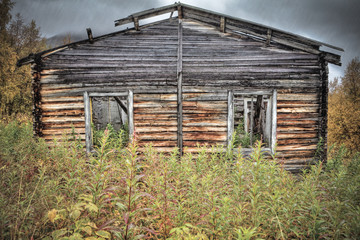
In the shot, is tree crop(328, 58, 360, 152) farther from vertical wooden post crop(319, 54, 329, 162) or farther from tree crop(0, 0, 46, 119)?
tree crop(0, 0, 46, 119)

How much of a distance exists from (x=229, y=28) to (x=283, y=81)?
2.79 m

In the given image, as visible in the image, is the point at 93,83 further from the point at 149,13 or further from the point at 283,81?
Answer: the point at 283,81

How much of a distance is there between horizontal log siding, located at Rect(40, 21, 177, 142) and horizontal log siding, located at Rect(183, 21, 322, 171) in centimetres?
115

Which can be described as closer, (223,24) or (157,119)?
(157,119)

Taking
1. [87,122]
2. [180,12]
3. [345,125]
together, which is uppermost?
[180,12]

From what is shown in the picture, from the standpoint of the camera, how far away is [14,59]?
559 inches

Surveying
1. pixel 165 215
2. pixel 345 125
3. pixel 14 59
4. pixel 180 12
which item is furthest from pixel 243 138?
pixel 14 59

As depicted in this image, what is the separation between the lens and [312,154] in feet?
20.8

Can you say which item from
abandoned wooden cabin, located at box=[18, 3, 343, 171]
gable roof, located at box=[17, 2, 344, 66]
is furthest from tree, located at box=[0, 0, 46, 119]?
gable roof, located at box=[17, 2, 344, 66]

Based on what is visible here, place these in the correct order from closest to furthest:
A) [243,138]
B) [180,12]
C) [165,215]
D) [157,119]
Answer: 1. [165,215]
2. [157,119]
3. [180,12]
4. [243,138]

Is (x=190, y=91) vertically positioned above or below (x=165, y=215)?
above

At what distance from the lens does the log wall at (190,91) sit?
247 inches

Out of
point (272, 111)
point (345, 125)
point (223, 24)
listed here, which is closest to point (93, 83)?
point (223, 24)

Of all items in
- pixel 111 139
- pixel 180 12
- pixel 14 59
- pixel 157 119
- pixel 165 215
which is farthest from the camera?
pixel 14 59
